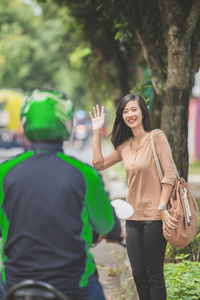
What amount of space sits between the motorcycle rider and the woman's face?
1.37 m

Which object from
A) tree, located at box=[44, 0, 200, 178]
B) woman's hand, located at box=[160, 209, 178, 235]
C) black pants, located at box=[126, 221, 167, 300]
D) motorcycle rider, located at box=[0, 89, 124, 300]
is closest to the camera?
motorcycle rider, located at box=[0, 89, 124, 300]

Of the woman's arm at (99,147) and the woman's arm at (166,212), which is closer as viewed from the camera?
the woman's arm at (166,212)

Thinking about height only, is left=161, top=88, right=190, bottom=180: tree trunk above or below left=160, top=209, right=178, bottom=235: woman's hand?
above

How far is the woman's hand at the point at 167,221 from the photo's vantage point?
3.35m

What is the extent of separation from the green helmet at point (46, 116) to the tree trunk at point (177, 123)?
3.17 metres

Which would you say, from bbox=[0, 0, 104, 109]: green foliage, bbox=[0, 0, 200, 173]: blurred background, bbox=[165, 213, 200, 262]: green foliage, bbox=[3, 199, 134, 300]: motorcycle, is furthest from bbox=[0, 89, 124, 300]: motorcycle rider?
bbox=[0, 0, 104, 109]: green foliage

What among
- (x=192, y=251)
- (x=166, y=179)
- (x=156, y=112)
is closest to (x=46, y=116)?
(x=166, y=179)

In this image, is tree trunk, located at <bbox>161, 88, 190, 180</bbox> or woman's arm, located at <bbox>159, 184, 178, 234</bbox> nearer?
woman's arm, located at <bbox>159, 184, 178, 234</bbox>

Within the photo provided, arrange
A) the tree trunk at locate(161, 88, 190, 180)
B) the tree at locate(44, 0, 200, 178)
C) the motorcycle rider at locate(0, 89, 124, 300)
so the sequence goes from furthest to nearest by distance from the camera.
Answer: the tree trunk at locate(161, 88, 190, 180) → the tree at locate(44, 0, 200, 178) → the motorcycle rider at locate(0, 89, 124, 300)

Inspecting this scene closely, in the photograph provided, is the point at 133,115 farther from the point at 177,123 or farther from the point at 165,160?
the point at 177,123

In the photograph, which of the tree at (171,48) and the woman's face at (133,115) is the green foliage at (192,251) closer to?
the tree at (171,48)

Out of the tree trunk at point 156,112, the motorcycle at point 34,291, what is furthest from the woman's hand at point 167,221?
the tree trunk at point 156,112

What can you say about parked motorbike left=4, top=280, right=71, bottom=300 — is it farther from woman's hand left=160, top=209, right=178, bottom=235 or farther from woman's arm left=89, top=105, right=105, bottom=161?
woman's arm left=89, top=105, right=105, bottom=161

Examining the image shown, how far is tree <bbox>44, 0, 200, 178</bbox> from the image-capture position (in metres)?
5.23
